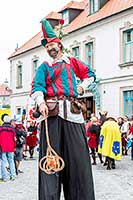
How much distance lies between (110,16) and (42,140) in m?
19.9

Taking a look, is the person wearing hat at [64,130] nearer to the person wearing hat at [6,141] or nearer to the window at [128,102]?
the person wearing hat at [6,141]

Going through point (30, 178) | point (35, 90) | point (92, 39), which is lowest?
point (30, 178)

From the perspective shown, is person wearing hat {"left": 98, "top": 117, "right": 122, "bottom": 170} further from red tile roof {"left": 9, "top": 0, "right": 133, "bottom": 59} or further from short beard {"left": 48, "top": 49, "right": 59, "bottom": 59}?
red tile roof {"left": 9, "top": 0, "right": 133, "bottom": 59}

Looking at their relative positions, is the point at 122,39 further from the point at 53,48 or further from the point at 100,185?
the point at 53,48

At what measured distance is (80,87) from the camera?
4523 mm

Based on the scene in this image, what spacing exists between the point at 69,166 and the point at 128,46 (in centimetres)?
1896

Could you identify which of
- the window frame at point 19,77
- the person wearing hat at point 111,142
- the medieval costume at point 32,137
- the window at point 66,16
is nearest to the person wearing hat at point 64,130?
the person wearing hat at point 111,142

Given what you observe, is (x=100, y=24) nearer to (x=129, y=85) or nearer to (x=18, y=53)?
(x=129, y=85)

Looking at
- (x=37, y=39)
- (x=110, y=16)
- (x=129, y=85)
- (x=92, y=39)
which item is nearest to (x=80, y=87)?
(x=129, y=85)

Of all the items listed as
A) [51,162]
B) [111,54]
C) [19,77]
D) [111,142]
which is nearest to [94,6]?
[111,54]

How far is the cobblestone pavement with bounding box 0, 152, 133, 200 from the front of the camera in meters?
8.20

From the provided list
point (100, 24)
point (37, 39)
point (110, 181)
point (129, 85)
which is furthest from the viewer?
point (37, 39)

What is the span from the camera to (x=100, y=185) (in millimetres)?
9492

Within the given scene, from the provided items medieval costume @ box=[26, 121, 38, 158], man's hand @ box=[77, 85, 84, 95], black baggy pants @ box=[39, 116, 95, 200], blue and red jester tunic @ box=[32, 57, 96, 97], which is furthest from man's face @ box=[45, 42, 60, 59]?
medieval costume @ box=[26, 121, 38, 158]
